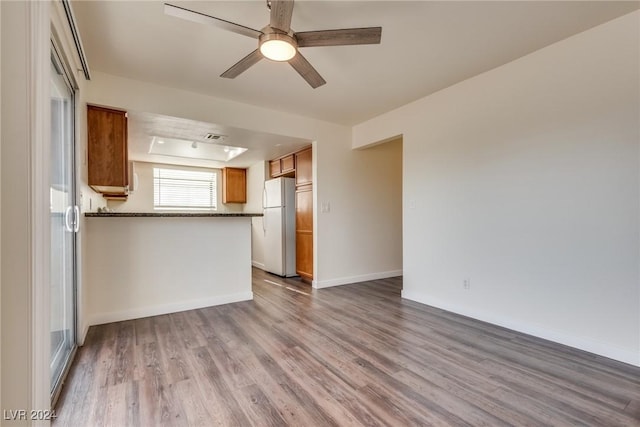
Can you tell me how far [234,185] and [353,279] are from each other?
3680 mm

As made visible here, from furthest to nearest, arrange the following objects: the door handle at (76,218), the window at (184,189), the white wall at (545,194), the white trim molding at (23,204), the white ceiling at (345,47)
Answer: the window at (184,189), the door handle at (76,218), the white wall at (545,194), the white ceiling at (345,47), the white trim molding at (23,204)

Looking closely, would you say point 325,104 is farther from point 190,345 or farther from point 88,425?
point 88,425

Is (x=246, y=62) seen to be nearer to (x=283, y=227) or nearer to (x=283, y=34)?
(x=283, y=34)

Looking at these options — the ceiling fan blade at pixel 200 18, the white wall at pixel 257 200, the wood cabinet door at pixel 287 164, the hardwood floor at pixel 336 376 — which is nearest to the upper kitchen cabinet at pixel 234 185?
the white wall at pixel 257 200

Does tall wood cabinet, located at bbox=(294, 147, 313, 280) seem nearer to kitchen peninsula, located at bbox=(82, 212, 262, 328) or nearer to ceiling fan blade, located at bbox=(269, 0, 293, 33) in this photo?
kitchen peninsula, located at bbox=(82, 212, 262, 328)

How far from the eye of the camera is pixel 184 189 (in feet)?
22.3

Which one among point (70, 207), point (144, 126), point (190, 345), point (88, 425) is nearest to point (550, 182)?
point (190, 345)

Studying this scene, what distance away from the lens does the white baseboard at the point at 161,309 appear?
3.04 m

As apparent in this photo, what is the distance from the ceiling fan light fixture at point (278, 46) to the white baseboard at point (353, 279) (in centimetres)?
321

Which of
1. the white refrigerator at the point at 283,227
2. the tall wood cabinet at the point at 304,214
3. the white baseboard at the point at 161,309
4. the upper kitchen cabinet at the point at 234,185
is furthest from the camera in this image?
the upper kitchen cabinet at the point at 234,185

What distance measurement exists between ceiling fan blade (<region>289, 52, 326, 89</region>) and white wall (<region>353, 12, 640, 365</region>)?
1.75 meters

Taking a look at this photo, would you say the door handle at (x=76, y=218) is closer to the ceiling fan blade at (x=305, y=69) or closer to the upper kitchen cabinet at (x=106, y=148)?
the upper kitchen cabinet at (x=106, y=148)

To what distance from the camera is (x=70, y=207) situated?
7.68 ft

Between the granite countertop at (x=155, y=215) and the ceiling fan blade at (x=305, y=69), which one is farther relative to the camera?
the granite countertop at (x=155, y=215)
